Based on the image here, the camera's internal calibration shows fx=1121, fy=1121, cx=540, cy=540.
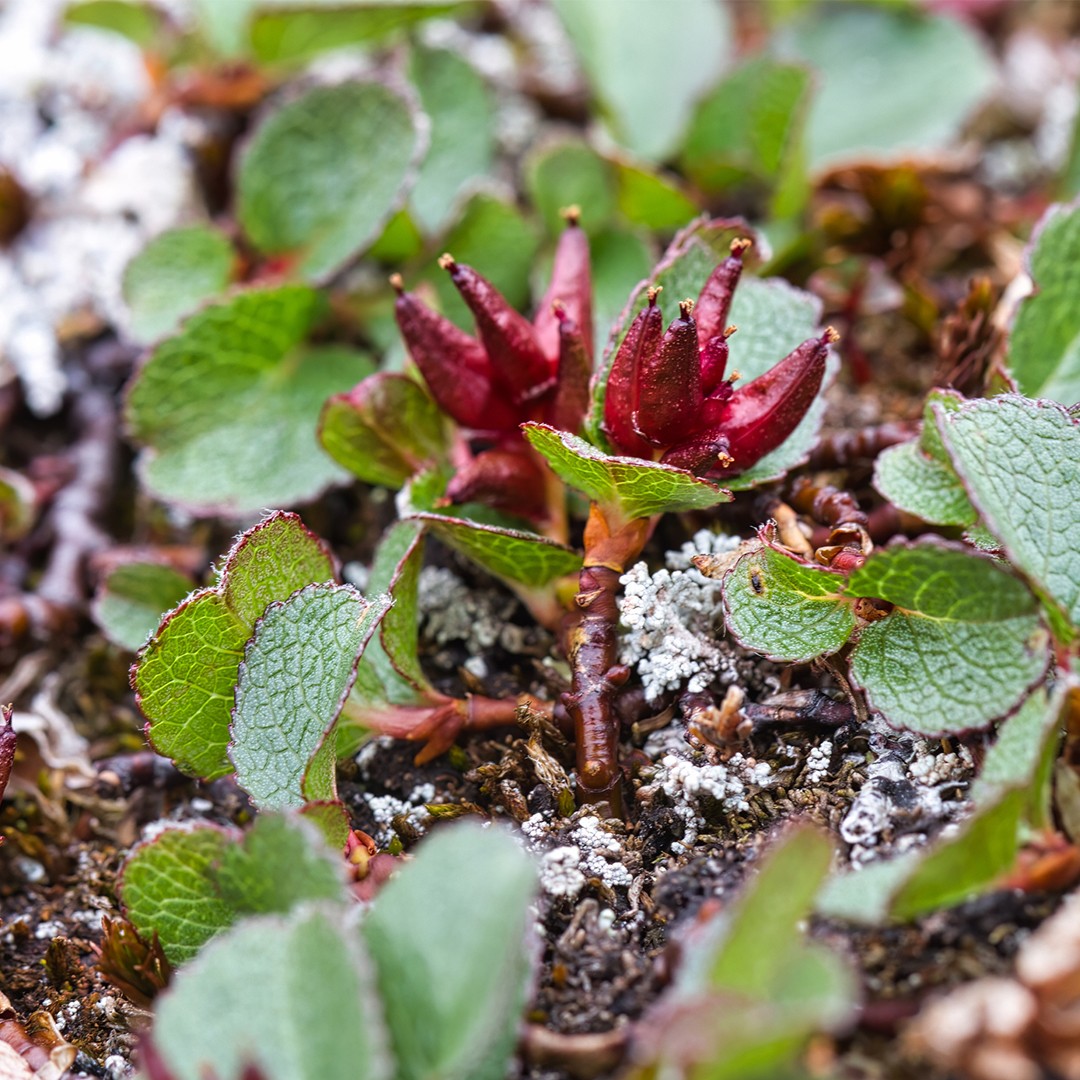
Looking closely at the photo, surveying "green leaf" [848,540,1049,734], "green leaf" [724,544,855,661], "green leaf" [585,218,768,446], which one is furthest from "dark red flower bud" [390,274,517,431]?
"green leaf" [848,540,1049,734]

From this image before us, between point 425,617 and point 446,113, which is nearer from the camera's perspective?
point 425,617

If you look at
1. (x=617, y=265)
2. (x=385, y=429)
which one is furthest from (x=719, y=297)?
(x=617, y=265)

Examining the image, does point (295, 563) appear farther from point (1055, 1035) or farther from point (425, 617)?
point (1055, 1035)

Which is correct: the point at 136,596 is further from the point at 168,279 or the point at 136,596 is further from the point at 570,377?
the point at 570,377

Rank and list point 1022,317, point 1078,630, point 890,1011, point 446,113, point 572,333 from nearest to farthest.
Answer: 1. point 890,1011
2. point 1078,630
3. point 572,333
4. point 1022,317
5. point 446,113

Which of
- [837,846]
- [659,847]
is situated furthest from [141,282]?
[837,846]

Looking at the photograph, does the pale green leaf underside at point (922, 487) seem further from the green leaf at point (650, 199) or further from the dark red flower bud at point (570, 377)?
the green leaf at point (650, 199)

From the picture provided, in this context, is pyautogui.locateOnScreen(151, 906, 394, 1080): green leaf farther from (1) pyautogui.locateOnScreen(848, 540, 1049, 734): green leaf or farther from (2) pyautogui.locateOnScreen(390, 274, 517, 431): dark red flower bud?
(2) pyautogui.locateOnScreen(390, 274, 517, 431): dark red flower bud

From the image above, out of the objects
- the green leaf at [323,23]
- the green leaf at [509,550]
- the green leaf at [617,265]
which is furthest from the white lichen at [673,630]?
the green leaf at [323,23]
